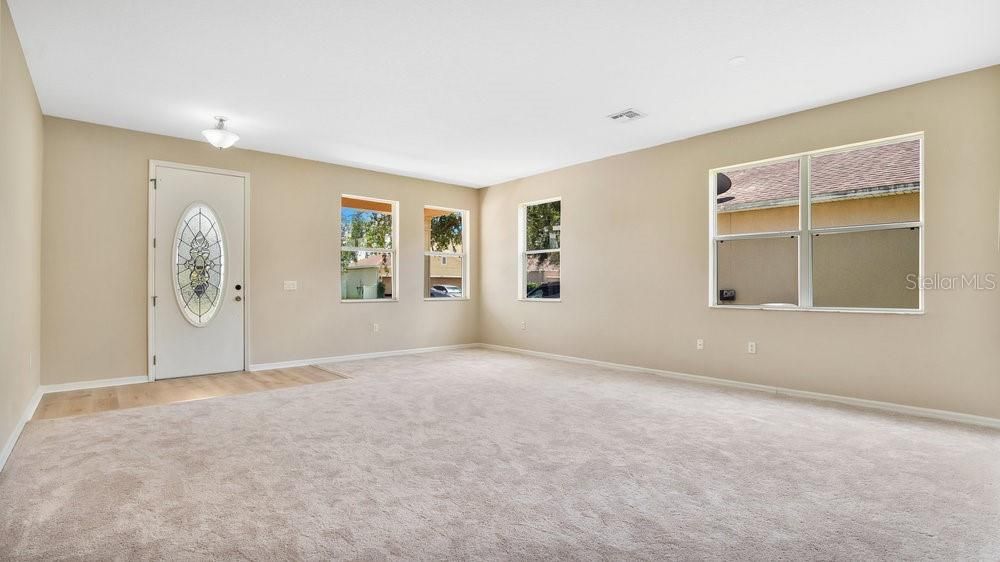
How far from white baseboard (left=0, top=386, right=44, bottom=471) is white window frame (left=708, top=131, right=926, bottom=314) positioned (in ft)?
18.9

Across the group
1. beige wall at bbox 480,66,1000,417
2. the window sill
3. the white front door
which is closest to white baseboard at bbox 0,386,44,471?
the white front door

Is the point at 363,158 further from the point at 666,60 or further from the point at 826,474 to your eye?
the point at 826,474

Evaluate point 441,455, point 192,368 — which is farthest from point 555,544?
point 192,368

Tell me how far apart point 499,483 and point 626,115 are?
3649 mm

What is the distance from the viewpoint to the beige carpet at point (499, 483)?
202 cm

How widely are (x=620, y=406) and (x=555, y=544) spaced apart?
2.43 meters

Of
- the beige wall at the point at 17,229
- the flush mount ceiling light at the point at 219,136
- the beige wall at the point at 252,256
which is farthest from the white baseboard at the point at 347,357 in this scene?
the flush mount ceiling light at the point at 219,136

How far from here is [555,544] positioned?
2.01 m

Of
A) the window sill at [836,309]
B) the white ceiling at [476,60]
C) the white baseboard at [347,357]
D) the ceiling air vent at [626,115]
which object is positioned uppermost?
the white ceiling at [476,60]

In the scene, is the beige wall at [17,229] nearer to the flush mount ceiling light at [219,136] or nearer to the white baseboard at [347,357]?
the flush mount ceiling light at [219,136]

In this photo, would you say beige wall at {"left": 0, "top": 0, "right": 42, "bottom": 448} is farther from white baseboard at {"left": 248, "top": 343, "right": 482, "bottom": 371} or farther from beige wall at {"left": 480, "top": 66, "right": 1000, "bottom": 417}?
beige wall at {"left": 480, "top": 66, "right": 1000, "bottom": 417}

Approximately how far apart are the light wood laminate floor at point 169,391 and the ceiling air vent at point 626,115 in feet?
13.1

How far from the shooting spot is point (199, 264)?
5.69 m

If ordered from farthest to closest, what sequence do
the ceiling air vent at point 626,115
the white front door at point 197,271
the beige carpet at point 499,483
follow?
the white front door at point 197,271 → the ceiling air vent at point 626,115 → the beige carpet at point 499,483
